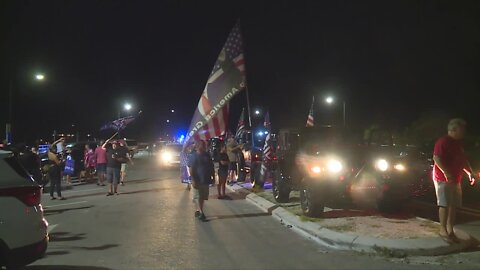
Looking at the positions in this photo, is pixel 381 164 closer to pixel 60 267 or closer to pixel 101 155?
pixel 60 267

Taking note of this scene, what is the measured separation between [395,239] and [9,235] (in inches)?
219

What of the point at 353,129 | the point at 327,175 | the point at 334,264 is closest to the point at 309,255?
the point at 334,264

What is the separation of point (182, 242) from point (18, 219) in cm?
338

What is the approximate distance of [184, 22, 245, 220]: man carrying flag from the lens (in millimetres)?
14445

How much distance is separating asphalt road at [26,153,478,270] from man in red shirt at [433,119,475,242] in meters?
0.86

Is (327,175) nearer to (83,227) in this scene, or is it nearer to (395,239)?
(395,239)

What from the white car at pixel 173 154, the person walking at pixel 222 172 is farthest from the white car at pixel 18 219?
the white car at pixel 173 154

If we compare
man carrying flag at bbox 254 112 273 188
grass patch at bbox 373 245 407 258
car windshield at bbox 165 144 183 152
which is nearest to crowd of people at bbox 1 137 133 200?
man carrying flag at bbox 254 112 273 188

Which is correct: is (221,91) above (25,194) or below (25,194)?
above

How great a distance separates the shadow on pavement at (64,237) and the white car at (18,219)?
2.98 meters

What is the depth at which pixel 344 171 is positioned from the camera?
10.4m

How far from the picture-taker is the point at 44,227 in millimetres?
6535

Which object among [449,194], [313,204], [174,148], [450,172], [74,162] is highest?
[174,148]

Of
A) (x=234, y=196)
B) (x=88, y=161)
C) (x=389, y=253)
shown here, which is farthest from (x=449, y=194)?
(x=88, y=161)
